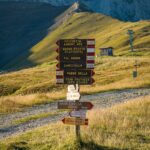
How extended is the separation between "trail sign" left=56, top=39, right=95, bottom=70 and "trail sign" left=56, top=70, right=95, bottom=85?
19cm

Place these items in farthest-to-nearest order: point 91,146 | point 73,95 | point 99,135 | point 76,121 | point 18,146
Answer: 1. point 99,135
2. point 73,95
3. point 18,146
4. point 76,121
5. point 91,146

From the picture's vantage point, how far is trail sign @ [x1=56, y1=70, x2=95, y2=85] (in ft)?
60.4

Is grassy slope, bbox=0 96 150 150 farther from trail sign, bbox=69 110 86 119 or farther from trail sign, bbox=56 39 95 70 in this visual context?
trail sign, bbox=56 39 95 70

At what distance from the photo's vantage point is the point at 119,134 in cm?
1955

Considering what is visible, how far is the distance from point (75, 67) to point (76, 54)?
508 millimetres

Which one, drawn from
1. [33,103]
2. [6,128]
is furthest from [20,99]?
[6,128]

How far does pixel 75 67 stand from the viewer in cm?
1855

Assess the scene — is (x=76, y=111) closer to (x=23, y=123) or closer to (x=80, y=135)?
(x=80, y=135)

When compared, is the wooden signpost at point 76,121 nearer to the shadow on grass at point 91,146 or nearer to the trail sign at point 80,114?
the trail sign at point 80,114

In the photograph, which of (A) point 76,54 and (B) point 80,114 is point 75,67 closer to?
(A) point 76,54

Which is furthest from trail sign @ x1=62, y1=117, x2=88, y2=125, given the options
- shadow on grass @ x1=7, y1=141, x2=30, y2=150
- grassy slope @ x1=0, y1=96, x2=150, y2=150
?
shadow on grass @ x1=7, y1=141, x2=30, y2=150

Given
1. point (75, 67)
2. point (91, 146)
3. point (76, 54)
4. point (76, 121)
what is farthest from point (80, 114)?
point (76, 54)

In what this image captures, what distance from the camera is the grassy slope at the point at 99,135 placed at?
17.8 metres

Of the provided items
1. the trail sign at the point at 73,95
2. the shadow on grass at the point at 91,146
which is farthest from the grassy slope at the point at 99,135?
the trail sign at the point at 73,95
